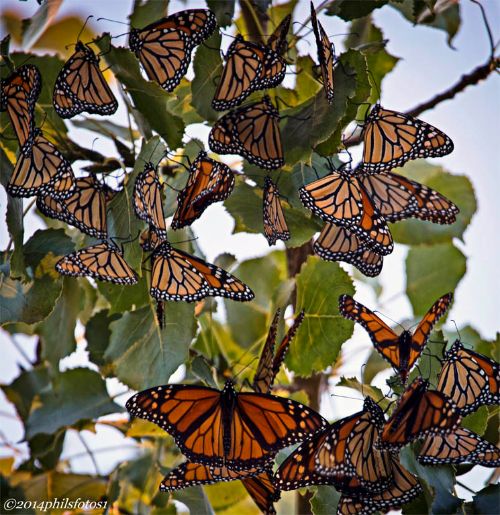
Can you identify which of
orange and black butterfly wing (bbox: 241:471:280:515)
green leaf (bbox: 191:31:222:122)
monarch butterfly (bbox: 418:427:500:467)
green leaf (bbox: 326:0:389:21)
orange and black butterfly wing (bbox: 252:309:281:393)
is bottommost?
orange and black butterfly wing (bbox: 241:471:280:515)

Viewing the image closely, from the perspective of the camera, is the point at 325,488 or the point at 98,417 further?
the point at 98,417

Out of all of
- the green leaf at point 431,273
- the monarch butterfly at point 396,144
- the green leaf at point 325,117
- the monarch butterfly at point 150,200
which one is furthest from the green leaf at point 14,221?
Answer: the green leaf at point 431,273

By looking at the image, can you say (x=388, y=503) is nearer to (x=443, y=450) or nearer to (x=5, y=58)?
(x=443, y=450)

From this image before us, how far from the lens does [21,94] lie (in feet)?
3.76

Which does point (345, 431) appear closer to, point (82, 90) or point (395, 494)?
point (395, 494)

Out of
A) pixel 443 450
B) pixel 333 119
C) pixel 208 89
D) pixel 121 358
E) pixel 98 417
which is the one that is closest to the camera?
pixel 443 450

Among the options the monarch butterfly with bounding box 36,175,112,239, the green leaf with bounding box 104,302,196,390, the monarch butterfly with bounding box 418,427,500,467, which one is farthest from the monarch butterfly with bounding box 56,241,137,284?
the monarch butterfly with bounding box 418,427,500,467

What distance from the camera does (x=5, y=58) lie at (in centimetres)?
116

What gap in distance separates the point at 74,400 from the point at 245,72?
2.47ft

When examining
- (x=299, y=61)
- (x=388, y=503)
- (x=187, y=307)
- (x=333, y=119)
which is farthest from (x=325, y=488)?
(x=299, y=61)

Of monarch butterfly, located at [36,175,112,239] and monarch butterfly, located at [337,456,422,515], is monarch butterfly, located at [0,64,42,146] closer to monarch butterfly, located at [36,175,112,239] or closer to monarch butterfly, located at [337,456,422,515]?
monarch butterfly, located at [36,175,112,239]

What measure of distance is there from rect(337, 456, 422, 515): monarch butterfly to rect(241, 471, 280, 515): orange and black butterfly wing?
0.39 ft

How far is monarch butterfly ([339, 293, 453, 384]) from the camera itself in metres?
1.04

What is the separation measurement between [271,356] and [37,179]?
413 mm
